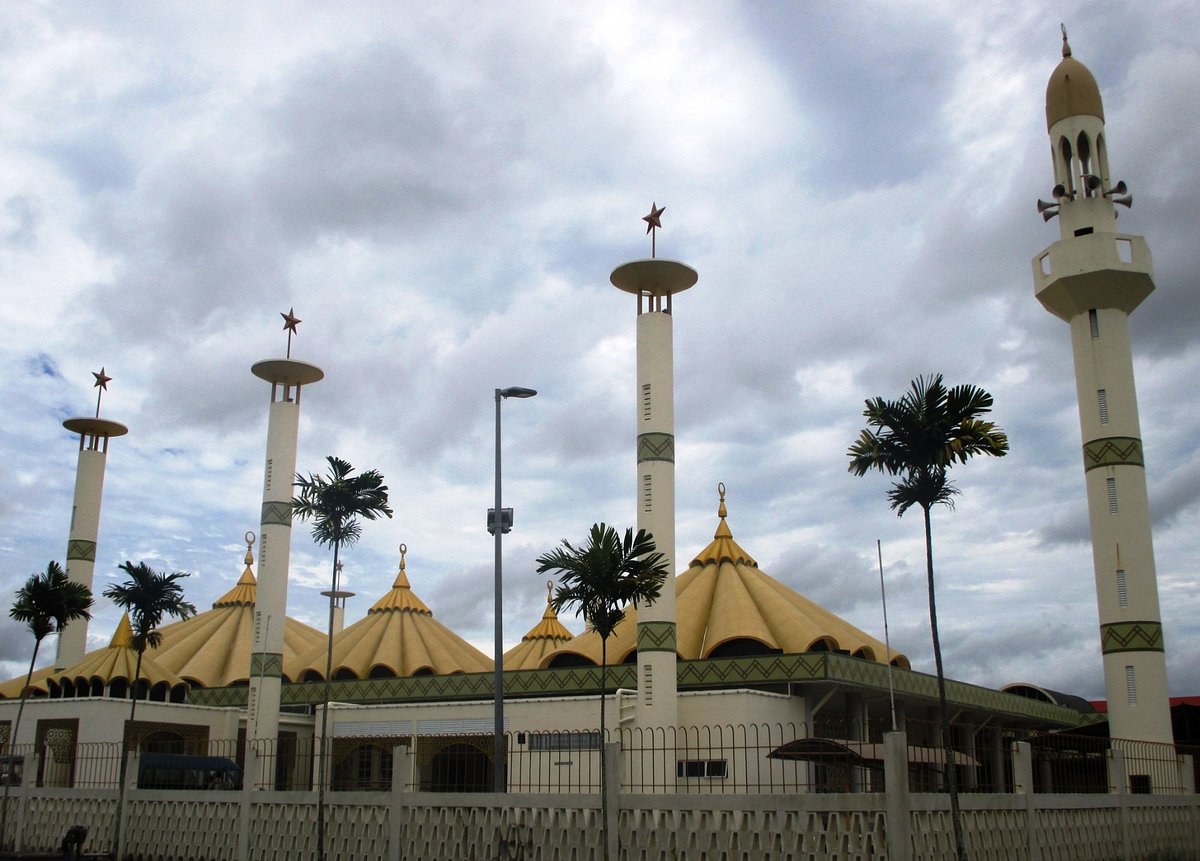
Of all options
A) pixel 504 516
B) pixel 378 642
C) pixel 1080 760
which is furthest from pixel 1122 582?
pixel 378 642

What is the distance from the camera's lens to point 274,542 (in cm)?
4353

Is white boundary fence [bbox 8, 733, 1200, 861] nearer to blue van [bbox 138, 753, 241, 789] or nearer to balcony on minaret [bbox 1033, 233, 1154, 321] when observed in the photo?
blue van [bbox 138, 753, 241, 789]

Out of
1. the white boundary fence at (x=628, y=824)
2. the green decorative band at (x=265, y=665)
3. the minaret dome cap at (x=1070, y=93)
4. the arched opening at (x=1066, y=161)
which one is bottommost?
the white boundary fence at (x=628, y=824)

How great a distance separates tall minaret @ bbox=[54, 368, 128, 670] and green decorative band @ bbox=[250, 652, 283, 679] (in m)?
12.1

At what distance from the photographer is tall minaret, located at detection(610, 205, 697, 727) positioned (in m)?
33.8

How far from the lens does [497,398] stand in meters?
24.2

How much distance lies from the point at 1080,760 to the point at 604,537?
10945mm

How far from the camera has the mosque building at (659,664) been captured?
34719mm

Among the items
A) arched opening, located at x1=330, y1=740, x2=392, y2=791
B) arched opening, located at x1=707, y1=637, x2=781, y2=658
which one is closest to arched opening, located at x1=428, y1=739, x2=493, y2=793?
arched opening, located at x1=330, y1=740, x2=392, y2=791

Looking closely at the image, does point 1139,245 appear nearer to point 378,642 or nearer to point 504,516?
point 504,516

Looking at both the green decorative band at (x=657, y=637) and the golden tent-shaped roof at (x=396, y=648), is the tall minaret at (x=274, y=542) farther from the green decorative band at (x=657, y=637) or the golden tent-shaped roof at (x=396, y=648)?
the green decorative band at (x=657, y=637)

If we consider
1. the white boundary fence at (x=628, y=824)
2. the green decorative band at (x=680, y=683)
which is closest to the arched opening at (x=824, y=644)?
the green decorative band at (x=680, y=683)

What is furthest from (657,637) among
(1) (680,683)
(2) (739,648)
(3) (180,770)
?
(3) (180,770)

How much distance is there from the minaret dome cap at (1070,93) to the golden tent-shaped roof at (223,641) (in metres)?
35.9
